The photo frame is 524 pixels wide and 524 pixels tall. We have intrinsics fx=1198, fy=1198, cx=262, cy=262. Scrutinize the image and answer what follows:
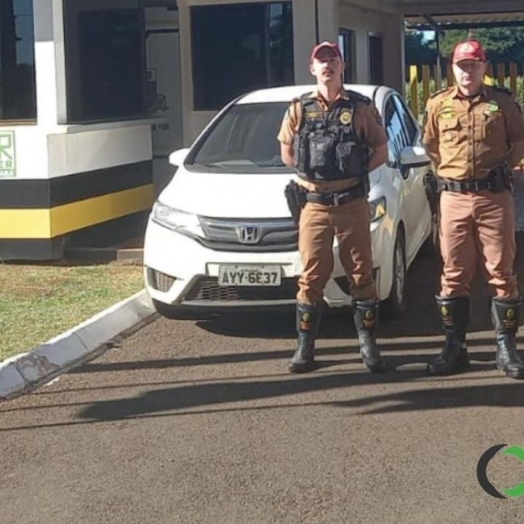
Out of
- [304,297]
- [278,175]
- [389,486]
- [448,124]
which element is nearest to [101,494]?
[389,486]

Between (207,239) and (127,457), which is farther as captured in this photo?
(207,239)

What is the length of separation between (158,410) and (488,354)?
2269 mm

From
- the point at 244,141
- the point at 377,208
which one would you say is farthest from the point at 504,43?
the point at 377,208

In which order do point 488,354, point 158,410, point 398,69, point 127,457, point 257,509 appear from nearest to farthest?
point 257,509 < point 127,457 < point 158,410 < point 488,354 < point 398,69

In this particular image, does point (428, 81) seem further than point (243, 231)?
Yes

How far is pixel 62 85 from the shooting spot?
11.2 m

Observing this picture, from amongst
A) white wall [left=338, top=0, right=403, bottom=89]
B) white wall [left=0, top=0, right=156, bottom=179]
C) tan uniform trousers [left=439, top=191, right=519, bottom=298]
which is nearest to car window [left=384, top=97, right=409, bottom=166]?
tan uniform trousers [left=439, top=191, right=519, bottom=298]

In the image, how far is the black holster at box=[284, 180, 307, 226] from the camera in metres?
7.18

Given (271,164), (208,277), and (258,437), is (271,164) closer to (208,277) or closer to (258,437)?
(208,277)

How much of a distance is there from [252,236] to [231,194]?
454mm

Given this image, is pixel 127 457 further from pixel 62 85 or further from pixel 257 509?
pixel 62 85

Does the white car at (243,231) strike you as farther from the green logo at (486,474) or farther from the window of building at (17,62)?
the window of building at (17,62)

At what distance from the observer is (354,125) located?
698cm

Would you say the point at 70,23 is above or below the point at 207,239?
above
